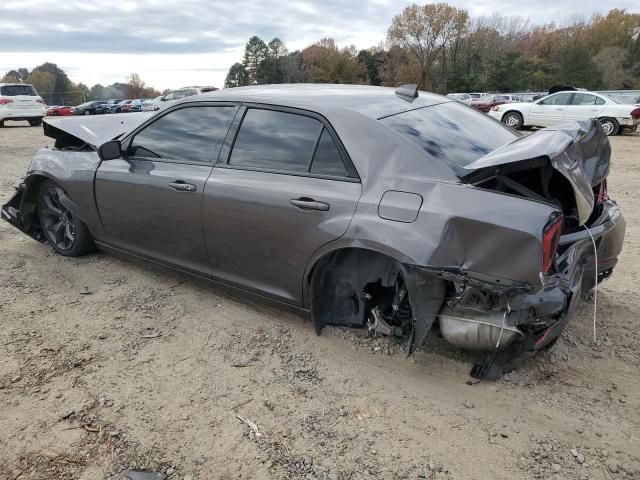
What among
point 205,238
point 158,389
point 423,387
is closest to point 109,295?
point 205,238

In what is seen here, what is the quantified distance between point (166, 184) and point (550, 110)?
1555 cm

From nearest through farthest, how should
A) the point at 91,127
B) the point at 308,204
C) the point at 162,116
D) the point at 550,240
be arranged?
the point at 550,240 → the point at 308,204 → the point at 162,116 → the point at 91,127

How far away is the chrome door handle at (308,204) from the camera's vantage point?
9.22 feet

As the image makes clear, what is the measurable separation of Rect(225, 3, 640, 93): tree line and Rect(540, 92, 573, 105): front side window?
39.1m

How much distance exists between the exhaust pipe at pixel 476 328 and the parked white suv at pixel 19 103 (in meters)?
21.4

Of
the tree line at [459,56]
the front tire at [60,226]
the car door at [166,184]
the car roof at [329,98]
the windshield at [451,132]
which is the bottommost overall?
the front tire at [60,226]

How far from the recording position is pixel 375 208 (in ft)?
8.67

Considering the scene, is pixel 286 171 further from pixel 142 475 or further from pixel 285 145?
pixel 142 475

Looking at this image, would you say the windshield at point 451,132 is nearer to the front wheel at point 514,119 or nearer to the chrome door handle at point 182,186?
the chrome door handle at point 182,186

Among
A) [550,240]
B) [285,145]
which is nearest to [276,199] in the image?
[285,145]

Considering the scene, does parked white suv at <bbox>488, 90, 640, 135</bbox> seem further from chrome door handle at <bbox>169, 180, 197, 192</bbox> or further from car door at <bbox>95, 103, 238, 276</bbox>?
chrome door handle at <bbox>169, 180, 197, 192</bbox>

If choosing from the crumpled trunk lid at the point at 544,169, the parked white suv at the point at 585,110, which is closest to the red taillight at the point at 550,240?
the crumpled trunk lid at the point at 544,169

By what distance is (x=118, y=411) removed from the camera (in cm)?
257

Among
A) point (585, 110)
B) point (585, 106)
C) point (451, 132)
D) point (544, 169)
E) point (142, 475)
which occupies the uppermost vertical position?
point (585, 106)
